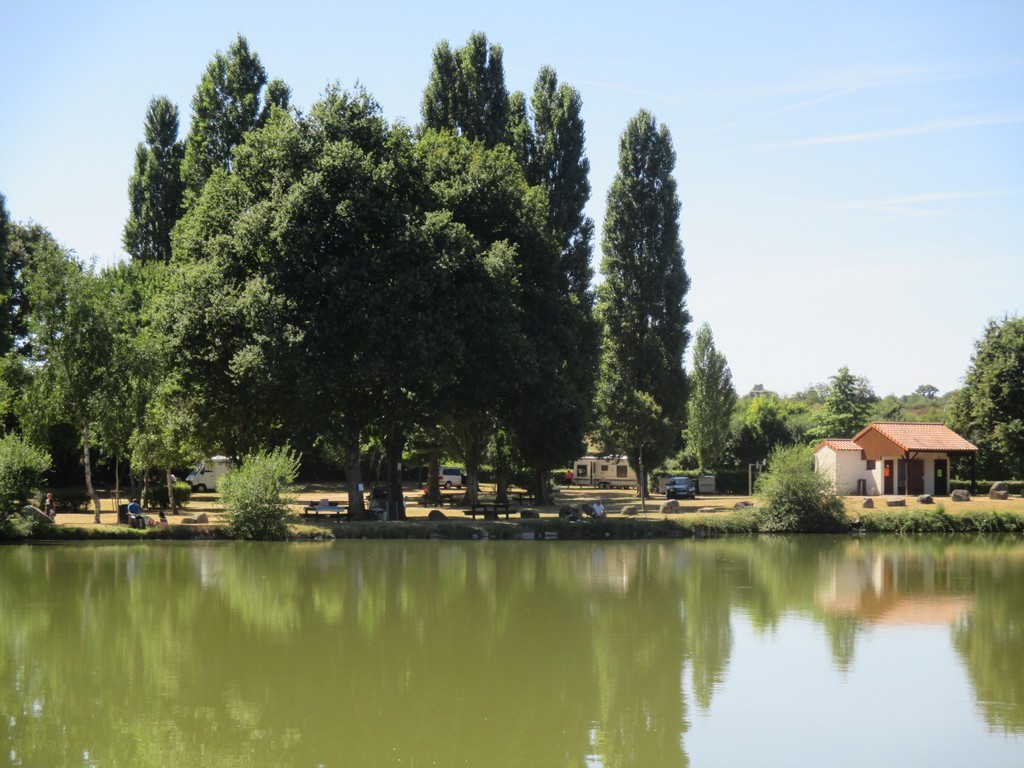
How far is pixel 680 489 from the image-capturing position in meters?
57.0

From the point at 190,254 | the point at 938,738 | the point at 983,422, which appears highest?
the point at 190,254

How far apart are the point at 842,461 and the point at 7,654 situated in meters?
45.7

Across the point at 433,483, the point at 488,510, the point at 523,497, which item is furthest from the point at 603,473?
the point at 488,510

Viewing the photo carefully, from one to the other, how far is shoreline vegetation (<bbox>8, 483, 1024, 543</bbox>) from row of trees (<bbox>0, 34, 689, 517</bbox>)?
254 centimetres

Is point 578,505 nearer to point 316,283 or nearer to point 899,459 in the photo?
point 899,459

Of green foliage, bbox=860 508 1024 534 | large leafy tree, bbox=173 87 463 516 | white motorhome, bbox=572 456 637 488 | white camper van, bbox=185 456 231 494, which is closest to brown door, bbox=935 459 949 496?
green foliage, bbox=860 508 1024 534

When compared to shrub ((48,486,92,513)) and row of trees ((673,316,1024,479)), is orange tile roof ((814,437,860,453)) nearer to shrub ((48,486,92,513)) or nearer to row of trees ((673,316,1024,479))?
row of trees ((673,316,1024,479))

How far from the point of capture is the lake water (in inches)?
502

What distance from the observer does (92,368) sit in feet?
112

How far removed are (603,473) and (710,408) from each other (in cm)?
1272

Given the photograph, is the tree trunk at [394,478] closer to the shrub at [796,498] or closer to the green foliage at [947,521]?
the shrub at [796,498]

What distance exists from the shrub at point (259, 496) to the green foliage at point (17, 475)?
5419 mm

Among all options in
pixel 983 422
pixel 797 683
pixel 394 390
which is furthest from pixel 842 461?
pixel 797 683

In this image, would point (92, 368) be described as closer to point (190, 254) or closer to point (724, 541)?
point (190, 254)
